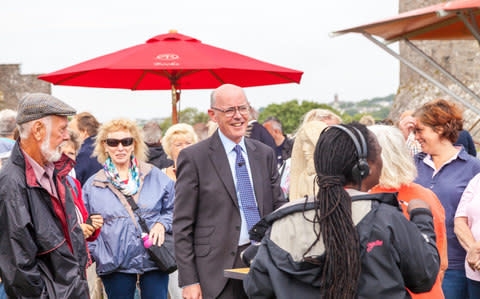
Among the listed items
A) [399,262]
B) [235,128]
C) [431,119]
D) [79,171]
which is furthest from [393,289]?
[79,171]

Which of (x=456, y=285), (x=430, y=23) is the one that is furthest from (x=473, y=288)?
(x=430, y=23)

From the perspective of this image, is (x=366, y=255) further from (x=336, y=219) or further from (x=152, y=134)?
(x=152, y=134)

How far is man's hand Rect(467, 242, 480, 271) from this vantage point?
4625 mm

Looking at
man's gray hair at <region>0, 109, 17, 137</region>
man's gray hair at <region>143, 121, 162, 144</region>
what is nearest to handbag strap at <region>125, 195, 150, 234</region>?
man's gray hair at <region>0, 109, 17, 137</region>

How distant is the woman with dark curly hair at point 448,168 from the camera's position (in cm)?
501

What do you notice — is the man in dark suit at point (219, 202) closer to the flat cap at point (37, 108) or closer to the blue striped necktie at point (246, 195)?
the blue striped necktie at point (246, 195)

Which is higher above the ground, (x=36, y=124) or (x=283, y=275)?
(x=36, y=124)

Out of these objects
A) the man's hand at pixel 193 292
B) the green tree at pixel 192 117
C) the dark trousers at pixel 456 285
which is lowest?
the green tree at pixel 192 117

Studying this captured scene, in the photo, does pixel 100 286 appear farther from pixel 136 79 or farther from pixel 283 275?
pixel 283 275

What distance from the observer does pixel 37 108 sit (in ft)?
11.8

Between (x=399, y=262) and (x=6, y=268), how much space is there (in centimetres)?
200

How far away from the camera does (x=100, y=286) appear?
281 inches

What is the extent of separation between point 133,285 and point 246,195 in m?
1.73

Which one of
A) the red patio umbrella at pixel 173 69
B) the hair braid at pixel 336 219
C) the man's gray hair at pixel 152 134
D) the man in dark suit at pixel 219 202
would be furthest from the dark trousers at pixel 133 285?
the man's gray hair at pixel 152 134
